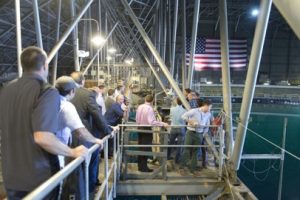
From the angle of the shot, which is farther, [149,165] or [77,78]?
[149,165]

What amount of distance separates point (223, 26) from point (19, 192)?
8318 mm

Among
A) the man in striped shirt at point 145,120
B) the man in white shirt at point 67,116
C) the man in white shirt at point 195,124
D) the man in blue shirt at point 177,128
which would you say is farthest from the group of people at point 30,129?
the man in blue shirt at point 177,128

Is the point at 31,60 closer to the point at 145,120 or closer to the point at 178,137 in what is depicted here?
the point at 145,120

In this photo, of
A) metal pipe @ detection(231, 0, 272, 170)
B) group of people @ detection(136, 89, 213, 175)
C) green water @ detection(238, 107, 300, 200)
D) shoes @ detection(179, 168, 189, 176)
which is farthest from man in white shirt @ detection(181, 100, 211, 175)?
green water @ detection(238, 107, 300, 200)

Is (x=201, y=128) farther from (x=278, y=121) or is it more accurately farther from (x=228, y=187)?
(x=278, y=121)

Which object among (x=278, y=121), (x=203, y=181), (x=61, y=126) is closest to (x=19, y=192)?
(x=61, y=126)

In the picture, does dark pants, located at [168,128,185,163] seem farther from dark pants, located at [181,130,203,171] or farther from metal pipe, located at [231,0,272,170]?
metal pipe, located at [231,0,272,170]

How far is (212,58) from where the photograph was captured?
3025cm

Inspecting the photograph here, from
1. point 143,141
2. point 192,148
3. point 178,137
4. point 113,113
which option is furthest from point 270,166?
point 113,113

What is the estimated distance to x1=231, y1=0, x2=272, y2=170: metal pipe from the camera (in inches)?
256

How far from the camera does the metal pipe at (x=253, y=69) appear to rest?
256 inches

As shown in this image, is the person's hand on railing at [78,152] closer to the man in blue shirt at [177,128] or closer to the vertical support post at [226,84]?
the vertical support post at [226,84]

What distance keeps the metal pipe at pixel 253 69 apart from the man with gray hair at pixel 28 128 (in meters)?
4.83

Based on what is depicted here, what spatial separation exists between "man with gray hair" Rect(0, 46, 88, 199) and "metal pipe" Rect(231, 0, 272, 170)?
15.9 feet
